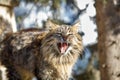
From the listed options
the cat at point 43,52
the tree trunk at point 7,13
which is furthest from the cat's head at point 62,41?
the tree trunk at point 7,13

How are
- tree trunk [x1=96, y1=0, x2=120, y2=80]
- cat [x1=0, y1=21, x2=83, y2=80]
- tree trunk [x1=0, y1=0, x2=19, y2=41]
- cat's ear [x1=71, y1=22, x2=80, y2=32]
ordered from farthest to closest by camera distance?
1. tree trunk [x1=0, y1=0, x2=19, y2=41]
2. tree trunk [x1=96, y1=0, x2=120, y2=80]
3. cat's ear [x1=71, y1=22, x2=80, y2=32]
4. cat [x1=0, y1=21, x2=83, y2=80]

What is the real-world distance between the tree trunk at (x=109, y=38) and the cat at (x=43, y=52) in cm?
233

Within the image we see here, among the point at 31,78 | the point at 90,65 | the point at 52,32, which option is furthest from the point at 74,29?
the point at 90,65

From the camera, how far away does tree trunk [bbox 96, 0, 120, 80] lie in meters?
8.95

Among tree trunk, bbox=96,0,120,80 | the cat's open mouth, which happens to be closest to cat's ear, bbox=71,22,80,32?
the cat's open mouth

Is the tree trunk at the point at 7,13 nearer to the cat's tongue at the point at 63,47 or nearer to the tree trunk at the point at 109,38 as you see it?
the tree trunk at the point at 109,38

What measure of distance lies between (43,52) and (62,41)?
2.06 feet

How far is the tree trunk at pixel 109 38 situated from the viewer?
29.4 ft

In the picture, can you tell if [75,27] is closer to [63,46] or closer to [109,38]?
[63,46]

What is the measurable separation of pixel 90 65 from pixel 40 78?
539 cm

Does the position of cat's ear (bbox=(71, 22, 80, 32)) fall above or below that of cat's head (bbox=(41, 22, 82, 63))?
above

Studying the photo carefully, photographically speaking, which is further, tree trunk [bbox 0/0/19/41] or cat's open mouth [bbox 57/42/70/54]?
tree trunk [bbox 0/0/19/41]

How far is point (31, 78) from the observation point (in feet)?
23.0

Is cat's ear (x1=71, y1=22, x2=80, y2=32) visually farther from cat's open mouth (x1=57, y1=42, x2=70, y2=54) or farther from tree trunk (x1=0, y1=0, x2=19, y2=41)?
tree trunk (x1=0, y1=0, x2=19, y2=41)
